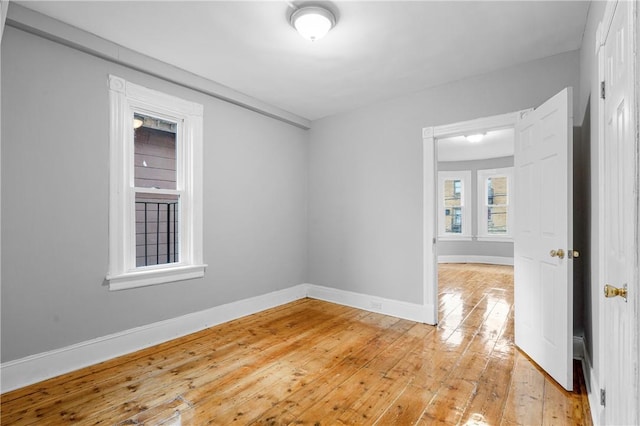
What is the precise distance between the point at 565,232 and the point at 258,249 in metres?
3.32

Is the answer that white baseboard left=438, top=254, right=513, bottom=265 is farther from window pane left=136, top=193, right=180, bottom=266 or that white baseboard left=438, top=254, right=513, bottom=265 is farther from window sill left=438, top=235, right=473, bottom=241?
window pane left=136, top=193, right=180, bottom=266

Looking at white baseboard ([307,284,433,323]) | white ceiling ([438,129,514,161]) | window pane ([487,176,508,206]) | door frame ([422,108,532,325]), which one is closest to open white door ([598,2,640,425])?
door frame ([422,108,532,325])

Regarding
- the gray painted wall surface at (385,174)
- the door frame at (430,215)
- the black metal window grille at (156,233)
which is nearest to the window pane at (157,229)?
the black metal window grille at (156,233)

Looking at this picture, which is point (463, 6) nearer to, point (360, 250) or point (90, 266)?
point (360, 250)

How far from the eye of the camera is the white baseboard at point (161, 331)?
2.40 m

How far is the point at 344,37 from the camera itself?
106 inches

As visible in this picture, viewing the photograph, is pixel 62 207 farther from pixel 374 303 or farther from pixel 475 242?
pixel 475 242

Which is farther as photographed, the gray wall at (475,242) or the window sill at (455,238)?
the window sill at (455,238)

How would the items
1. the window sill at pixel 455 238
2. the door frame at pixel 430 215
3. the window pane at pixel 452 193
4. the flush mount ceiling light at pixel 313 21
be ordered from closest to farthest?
the flush mount ceiling light at pixel 313 21
the door frame at pixel 430 215
the window sill at pixel 455 238
the window pane at pixel 452 193

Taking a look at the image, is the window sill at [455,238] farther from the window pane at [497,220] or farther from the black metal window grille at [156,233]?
the black metal window grille at [156,233]

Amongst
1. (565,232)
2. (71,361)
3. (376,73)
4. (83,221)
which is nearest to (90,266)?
(83,221)

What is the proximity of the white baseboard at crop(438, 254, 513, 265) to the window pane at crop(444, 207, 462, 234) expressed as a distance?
2.36ft

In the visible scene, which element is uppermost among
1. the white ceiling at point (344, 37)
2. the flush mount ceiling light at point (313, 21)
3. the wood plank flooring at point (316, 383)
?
the white ceiling at point (344, 37)

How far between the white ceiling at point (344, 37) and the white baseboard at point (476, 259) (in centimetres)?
619
